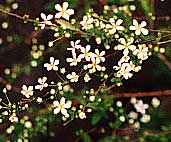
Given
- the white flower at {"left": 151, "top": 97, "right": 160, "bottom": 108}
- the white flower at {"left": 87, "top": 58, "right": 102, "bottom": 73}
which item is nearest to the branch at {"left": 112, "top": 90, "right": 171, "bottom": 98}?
the white flower at {"left": 151, "top": 97, "right": 160, "bottom": 108}

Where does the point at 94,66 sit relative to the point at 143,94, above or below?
above

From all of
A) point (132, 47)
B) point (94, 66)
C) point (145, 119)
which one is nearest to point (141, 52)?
point (132, 47)

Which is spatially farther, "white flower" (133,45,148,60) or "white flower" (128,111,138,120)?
"white flower" (128,111,138,120)

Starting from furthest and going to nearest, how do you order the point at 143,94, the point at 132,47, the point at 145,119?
the point at 143,94
the point at 145,119
the point at 132,47

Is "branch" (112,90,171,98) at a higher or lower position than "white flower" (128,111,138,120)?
higher

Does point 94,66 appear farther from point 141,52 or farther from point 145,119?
point 145,119

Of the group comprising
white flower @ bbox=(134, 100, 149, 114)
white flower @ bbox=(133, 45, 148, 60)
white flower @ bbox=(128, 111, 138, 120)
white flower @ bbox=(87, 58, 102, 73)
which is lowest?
white flower @ bbox=(128, 111, 138, 120)

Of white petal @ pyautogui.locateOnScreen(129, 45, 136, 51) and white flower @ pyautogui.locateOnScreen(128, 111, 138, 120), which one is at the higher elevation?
white petal @ pyautogui.locateOnScreen(129, 45, 136, 51)

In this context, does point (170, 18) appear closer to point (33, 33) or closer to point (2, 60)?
point (33, 33)

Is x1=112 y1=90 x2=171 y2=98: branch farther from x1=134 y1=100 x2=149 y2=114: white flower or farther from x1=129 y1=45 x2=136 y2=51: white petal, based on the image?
x1=129 y1=45 x2=136 y2=51: white petal

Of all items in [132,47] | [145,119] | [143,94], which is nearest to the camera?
[132,47]

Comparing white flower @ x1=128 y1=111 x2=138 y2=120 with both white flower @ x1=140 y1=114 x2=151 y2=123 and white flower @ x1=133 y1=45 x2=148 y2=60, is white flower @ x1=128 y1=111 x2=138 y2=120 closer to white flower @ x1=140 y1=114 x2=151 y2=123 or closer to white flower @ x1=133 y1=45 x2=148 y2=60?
white flower @ x1=140 y1=114 x2=151 y2=123

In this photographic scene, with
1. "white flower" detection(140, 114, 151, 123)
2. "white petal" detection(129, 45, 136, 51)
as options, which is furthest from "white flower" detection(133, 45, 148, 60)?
"white flower" detection(140, 114, 151, 123)
